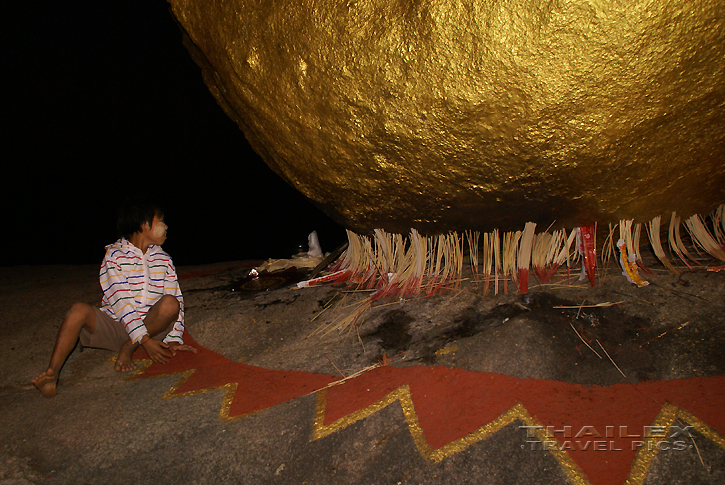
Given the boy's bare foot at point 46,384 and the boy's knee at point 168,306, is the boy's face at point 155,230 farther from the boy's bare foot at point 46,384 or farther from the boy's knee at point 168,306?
the boy's bare foot at point 46,384

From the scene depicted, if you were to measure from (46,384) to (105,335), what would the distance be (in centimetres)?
26

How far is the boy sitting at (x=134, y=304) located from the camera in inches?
59.7

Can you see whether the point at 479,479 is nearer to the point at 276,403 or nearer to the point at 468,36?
the point at 276,403

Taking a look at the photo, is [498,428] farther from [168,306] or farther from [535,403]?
[168,306]

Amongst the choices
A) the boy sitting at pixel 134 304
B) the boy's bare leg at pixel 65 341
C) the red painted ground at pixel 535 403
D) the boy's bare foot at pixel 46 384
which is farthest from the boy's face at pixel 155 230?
the red painted ground at pixel 535 403

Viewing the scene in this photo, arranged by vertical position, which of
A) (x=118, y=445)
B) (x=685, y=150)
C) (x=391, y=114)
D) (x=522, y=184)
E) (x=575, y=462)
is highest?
(x=391, y=114)

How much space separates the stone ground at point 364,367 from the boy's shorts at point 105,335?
67 millimetres

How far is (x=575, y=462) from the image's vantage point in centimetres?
80

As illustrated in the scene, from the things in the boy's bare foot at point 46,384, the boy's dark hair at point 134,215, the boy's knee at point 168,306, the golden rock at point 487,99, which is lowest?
the boy's bare foot at point 46,384

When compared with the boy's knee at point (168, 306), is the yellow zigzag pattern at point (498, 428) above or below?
below

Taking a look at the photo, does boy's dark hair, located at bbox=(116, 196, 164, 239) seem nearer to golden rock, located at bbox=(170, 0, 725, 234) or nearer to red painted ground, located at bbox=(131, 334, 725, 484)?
golden rock, located at bbox=(170, 0, 725, 234)

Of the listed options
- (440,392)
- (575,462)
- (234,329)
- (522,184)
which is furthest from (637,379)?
(234,329)

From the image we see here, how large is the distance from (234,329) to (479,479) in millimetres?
1268

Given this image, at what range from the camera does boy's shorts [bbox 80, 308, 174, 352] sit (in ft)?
5.09
